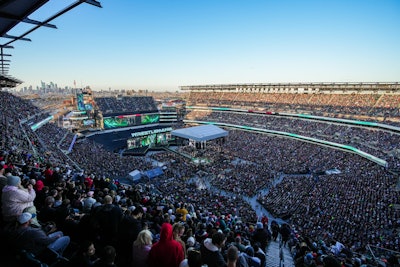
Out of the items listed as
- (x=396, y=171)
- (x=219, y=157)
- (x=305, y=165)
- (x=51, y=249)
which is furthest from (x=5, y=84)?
(x=396, y=171)

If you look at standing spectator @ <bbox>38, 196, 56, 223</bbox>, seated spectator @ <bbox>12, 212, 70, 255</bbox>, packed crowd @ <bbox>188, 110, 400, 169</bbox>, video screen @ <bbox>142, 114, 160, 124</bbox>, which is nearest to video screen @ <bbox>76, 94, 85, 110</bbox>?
video screen @ <bbox>142, 114, 160, 124</bbox>

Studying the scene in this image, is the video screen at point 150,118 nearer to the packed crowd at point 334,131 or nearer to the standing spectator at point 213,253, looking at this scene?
the packed crowd at point 334,131

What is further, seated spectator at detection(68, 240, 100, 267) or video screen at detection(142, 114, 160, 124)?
video screen at detection(142, 114, 160, 124)

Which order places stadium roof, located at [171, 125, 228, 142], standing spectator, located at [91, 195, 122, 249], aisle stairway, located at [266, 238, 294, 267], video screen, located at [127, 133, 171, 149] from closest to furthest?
standing spectator, located at [91, 195, 122, 249] < aisle stairway, located at [266, 238, 294, 267] < stadium roof, located at [171, 125, 228, 142] < video screen, located at [127, 133, 171, 149]

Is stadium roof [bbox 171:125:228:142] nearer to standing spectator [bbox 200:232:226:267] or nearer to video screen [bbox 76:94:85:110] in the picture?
video screen [bbox 76:94:85:110]

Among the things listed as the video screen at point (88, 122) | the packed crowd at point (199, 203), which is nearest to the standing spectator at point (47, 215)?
the packed crowd at point (199, 203)

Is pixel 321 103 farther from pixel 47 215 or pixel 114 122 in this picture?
pixel 47 215
